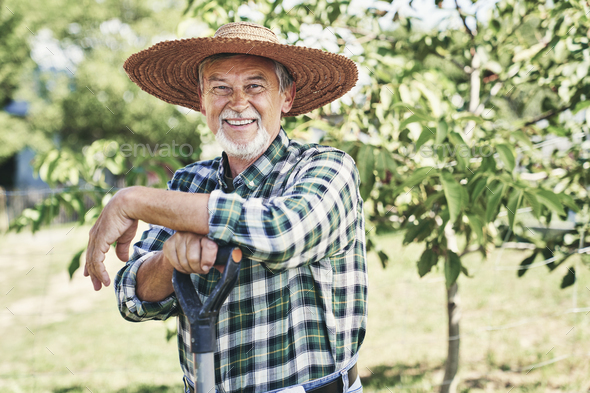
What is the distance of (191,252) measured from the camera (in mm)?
951

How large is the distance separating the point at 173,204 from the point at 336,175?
1.30ft

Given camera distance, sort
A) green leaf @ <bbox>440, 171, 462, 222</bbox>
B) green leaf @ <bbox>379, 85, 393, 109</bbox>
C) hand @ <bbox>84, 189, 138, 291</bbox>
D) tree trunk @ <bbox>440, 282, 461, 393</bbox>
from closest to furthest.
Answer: hand @ <bbox>84, 189, 138, 291</bbox>, green leaf @ <bbox>440, 171, 462, 222</bbox>, green leaf @ <bbox>379, 85, 393, 109</bbox>, tree trunk @ <bbox>440, 282, 461, 393</bbox>

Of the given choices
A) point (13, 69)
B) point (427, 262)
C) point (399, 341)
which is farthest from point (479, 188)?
point (13, 69)

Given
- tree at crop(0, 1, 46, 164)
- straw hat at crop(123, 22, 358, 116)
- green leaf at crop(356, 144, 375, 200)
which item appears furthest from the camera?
tree at crop(0, 1, 46, 164)

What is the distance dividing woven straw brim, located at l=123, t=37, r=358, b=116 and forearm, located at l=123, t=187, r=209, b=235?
500 millimetres

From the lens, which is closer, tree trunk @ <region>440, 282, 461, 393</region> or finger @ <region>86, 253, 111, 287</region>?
finger @ <region>86, 253, 111, 287</region>

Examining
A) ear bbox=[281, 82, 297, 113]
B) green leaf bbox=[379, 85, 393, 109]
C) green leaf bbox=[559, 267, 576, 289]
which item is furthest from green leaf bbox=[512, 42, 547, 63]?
ear bbox=[281, 82, 297, 113]

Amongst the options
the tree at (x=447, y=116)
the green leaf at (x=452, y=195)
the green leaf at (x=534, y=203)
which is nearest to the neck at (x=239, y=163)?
the tree at (x=447, y=116)

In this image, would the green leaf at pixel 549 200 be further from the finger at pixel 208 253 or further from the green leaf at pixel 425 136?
the finger at pixel 208 253

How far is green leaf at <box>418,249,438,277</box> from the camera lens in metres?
1.94

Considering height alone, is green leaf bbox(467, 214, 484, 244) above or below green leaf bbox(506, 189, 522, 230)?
below

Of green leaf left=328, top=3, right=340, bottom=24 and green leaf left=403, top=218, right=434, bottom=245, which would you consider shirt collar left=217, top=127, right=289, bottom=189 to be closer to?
green leaf left=403, top=218, right=434, bottom=245

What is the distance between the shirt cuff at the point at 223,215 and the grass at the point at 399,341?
62.7 inches

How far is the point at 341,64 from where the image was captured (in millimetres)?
1479
